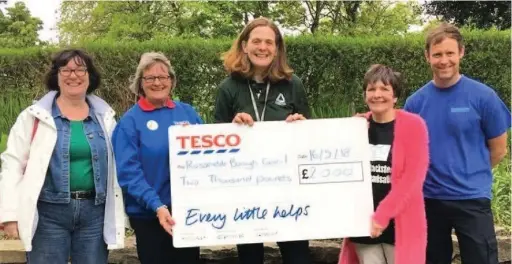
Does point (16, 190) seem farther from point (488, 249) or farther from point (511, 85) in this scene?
point (511, 85)

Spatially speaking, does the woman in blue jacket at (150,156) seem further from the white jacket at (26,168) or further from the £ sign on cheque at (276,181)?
the white jacket at (26,168)

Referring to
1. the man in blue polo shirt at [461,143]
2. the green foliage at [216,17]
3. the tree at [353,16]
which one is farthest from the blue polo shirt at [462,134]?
the tree at [353,16]

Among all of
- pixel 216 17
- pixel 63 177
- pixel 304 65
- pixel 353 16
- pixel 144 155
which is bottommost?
pixel 63 177

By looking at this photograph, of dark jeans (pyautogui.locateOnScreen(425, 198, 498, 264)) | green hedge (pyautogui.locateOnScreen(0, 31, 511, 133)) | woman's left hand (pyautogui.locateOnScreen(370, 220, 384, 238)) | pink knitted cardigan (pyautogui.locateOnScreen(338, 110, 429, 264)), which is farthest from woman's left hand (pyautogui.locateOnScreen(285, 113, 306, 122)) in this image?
green hedge (pyautogui.locateOnScreen(0, 31, 511, 133))

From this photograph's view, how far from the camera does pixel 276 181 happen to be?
371cm

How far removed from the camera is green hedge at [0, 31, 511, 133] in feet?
26.4

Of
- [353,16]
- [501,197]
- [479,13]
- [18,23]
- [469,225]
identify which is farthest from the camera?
[18,23]

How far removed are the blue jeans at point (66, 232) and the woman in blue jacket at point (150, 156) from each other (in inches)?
9.3

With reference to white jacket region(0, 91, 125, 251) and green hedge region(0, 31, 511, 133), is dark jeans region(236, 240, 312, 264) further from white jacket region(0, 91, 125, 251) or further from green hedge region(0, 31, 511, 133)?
green hedge region(0, 31, 511, 133)

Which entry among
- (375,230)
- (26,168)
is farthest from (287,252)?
(26,168)

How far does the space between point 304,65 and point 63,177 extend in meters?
5.32

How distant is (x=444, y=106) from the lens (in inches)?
142

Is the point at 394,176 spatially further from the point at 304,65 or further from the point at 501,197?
the point at 304,65

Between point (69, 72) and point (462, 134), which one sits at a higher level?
point (69, 72)
